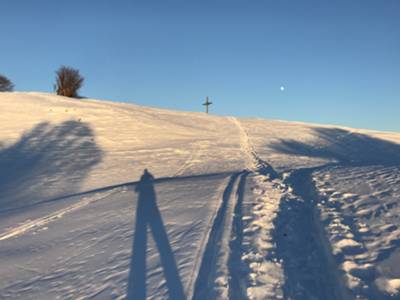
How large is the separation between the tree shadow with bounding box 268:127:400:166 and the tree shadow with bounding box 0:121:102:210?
21.9 feet

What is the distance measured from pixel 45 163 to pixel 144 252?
22.2 ft

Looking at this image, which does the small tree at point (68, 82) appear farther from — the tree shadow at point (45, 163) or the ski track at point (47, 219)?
the ski track at point (47, 219)

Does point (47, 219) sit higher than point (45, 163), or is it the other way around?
point (45, 163)

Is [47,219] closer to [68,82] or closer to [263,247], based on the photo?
[263,247]

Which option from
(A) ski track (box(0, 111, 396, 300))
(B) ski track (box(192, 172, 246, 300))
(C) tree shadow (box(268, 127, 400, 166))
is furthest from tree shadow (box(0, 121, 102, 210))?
(C) tree shadow (box(268, 127, 400, 166))

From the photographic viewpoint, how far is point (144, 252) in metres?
4.70

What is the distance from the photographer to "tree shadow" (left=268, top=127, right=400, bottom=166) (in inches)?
493

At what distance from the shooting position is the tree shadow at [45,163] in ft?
26.2

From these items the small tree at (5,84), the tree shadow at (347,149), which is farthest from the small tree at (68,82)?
the tree shadow at (347,149)

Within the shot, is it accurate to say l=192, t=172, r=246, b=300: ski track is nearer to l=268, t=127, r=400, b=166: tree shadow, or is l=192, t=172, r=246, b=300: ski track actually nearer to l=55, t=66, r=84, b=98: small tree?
l=268, t=127, r=400, b=166: tree shadow

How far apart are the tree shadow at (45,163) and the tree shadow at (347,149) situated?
668 cm

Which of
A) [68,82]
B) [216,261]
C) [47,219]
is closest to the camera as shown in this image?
[216,261]

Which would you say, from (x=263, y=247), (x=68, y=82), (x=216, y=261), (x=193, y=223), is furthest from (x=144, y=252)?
(x=68, y=82)

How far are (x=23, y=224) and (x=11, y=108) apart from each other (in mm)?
14578
